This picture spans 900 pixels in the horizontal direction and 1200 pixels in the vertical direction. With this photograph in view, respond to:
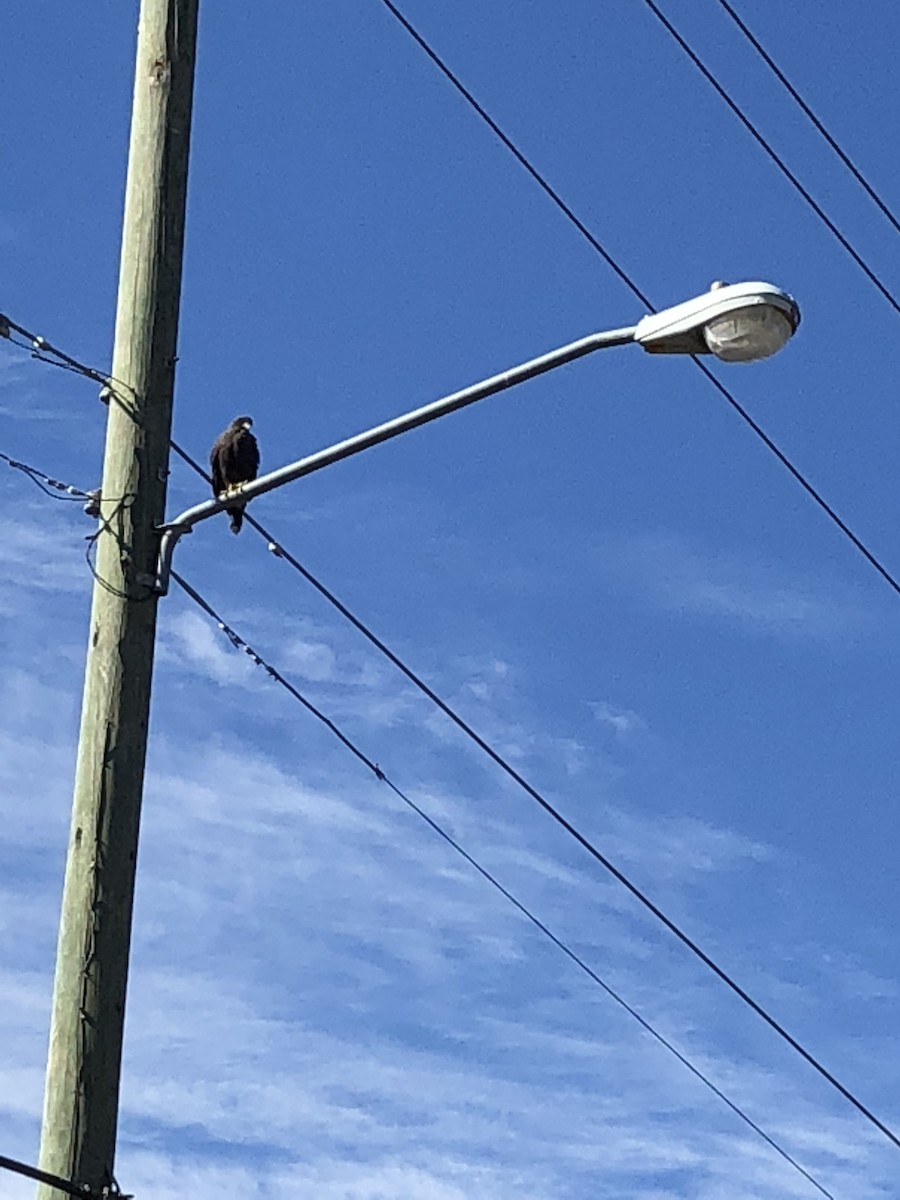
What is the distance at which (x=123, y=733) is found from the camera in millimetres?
7703

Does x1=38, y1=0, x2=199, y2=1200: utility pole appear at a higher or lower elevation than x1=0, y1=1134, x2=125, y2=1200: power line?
higher

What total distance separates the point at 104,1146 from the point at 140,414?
7.80ft

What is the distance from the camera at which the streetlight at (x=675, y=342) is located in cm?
804

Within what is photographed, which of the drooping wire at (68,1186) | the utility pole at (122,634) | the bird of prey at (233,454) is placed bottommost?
the drooping wire at (68,1186)

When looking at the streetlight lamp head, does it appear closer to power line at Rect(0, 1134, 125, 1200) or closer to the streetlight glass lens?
the streetlight glass lens

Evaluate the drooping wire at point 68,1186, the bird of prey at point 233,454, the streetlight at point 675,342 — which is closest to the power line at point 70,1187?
the drooping wire at point 68,1186

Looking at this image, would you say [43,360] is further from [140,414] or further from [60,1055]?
[60,1055]

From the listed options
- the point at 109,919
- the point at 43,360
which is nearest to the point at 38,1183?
the point at 109,919

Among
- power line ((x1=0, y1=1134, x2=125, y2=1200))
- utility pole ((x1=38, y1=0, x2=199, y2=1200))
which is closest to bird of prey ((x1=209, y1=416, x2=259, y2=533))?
utility pole ((x1=38, y1=0, x2=199, y2=1200))

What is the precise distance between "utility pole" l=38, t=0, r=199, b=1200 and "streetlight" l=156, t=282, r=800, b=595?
0.63 ft

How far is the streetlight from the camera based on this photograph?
26.4ft

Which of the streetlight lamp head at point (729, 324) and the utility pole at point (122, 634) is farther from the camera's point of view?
the streetlight lamp head at point (729, 324)

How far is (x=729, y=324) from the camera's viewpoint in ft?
26.5

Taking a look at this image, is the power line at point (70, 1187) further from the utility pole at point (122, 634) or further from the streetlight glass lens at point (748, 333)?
the streetlight glass lens at point (748, 333)
